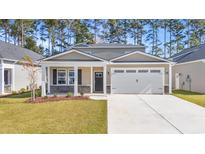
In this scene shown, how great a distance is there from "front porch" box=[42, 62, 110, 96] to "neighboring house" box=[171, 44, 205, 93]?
8186 mm

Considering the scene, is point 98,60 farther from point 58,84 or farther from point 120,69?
point 58,84

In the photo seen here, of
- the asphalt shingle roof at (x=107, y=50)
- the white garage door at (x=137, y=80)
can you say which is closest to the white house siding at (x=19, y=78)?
the asphalt shingle roof at (x=107, y=50)

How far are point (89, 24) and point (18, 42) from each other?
42.6ft

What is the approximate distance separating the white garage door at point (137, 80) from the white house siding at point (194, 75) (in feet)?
11.5

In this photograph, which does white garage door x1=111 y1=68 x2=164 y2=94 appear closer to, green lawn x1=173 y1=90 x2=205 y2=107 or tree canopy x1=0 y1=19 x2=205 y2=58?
green lawn x1=173 y1=90 x2=205 y2=107

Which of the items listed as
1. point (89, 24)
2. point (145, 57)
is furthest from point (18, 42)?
point (145, 57)

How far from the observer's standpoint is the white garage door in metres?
20.9

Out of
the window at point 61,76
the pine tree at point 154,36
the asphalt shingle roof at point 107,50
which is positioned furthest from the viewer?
the pine tree at point 154,36

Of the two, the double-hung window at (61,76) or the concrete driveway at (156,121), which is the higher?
the double-hung window at (61,76)

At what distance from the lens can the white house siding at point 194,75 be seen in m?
21.0

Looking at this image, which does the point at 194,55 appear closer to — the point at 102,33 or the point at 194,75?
the point at 194,75

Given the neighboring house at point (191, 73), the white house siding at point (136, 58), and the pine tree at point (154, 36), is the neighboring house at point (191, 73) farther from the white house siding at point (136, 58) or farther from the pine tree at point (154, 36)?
the pine tree at point (154, 36)
